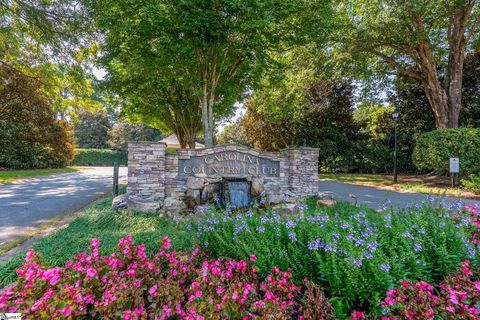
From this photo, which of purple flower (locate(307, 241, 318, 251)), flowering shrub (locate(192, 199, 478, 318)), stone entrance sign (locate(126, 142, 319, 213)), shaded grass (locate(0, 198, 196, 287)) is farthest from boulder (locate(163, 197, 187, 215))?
purple flower (locate(307, 241, 318, 251))

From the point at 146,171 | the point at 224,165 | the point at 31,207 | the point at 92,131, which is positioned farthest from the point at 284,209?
the point at 92,131

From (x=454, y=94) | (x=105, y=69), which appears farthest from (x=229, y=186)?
(x=454, y=94)

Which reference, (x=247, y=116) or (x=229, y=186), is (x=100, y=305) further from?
(x=247, y=116)

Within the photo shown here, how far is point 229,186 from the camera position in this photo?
601 cm

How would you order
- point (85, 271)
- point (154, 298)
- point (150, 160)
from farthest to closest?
point (150, 160), point (85, 271), point (154, 298)

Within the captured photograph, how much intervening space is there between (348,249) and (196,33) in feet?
21.9

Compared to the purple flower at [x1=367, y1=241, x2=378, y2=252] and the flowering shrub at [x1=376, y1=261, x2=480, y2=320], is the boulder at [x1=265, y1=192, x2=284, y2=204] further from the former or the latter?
the flowering shrub at [x1=376, y1=261, x2=480, y2=320]

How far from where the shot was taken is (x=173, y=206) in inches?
214

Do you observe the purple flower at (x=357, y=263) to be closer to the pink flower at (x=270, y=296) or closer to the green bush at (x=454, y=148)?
the pink flower at (x=270, y=296)

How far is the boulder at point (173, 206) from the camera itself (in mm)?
5344

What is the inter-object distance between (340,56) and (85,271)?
1029cm

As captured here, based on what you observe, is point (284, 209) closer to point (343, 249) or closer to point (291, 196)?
point (343, 249)

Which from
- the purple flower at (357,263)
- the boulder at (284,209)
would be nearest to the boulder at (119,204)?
the boulder at (284,209)

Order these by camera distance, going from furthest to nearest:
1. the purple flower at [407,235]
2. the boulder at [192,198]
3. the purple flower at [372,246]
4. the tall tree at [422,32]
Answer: the tall tree at [422,32] < the boulder at [192,198] < the purple flower at [407,235] < the purple flower at [372,246]
